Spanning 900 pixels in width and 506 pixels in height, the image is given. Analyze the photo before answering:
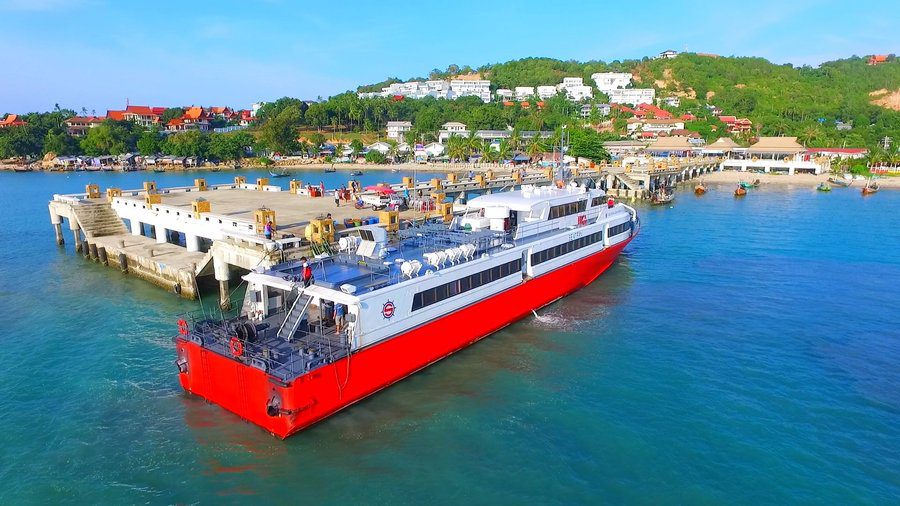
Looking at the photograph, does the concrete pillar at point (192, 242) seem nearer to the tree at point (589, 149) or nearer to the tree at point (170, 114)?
the tree at point (589, 149)

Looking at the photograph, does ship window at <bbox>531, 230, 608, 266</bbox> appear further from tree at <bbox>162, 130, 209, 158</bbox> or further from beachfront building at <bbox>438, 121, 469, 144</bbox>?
tree at <bbox>162, 130, 209, 158</bbox>

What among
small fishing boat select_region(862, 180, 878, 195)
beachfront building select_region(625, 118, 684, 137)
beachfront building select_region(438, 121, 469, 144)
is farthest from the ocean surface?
beachfront building select_region(625, 118, 684, 137)

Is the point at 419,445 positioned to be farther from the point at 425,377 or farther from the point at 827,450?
the point at 827,450

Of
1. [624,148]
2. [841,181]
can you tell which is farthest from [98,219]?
[624,148]

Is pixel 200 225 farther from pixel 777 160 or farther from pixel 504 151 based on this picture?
pixel 777 160

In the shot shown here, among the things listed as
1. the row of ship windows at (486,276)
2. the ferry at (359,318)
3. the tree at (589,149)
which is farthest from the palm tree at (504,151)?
the ferry at (359,318)

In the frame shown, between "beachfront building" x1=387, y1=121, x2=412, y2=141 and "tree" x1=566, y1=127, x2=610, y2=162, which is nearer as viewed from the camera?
"tree" x1=566, y1=127, x2=610, y2=162

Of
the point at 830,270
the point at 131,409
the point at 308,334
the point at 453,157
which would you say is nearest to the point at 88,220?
the point at 131,409
